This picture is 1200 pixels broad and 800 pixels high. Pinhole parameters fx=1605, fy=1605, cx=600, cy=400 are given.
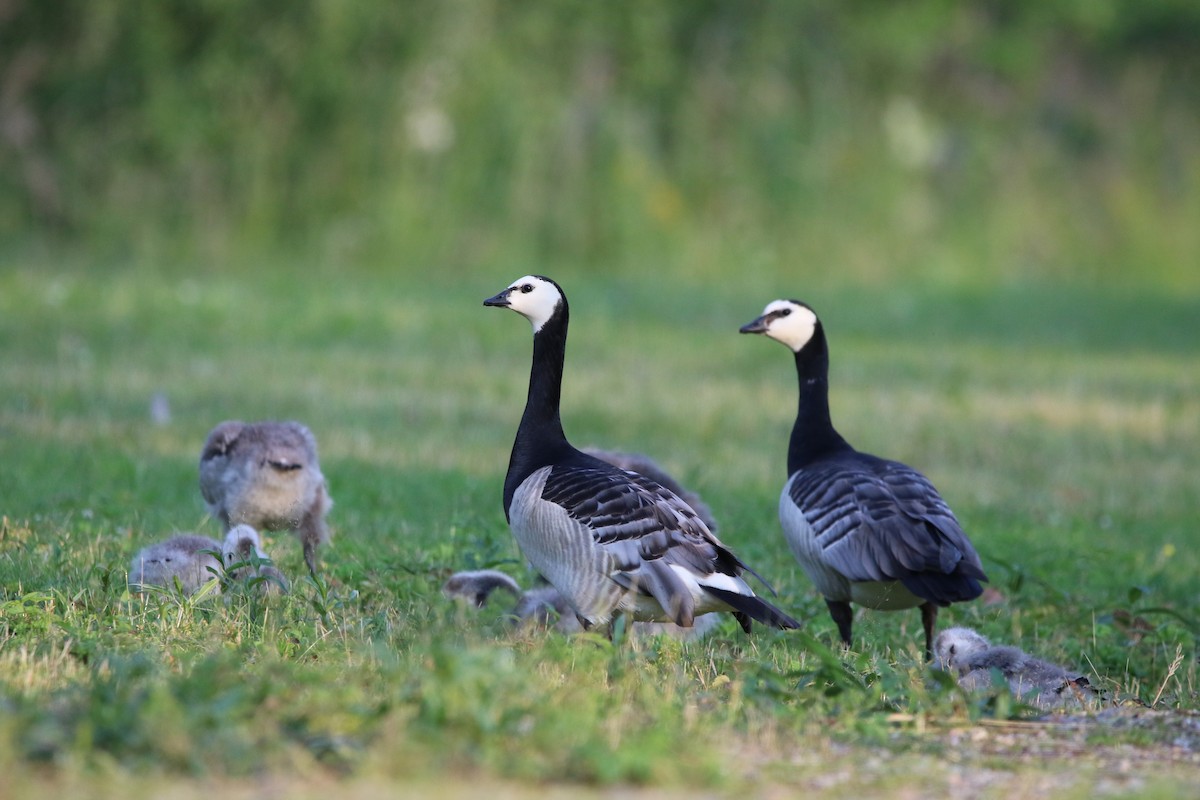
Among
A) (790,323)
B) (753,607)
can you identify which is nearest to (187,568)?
(753,607)

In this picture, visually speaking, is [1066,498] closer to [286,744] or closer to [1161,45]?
[286,744]

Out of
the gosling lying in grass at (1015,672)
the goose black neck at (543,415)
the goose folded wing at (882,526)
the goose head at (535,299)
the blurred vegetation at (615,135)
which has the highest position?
the blurred vegetation at (615,135)

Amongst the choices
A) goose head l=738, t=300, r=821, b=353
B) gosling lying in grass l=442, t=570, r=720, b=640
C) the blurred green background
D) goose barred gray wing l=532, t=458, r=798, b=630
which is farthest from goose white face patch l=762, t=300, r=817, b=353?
goose barred gray wing l=532, t=458, r=798, b=630

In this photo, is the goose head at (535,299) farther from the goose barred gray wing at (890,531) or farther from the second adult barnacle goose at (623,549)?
the goose barred gray wing at (890,531)

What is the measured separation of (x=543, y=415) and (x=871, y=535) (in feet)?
5.12

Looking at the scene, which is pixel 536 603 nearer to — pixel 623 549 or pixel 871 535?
pixel 623 549

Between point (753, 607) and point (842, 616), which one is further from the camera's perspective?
point (842, 616)

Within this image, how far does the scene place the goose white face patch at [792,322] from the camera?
8.54 meters

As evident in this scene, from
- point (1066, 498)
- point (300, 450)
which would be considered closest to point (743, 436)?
point (1066, 498)

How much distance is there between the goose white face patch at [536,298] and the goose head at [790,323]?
1489 mm

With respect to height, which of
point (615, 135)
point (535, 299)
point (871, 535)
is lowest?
point (871, 535)

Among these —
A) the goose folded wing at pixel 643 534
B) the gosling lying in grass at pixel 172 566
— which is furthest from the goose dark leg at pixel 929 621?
the gosling lying in grass at pixel 172 566

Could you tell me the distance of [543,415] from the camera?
7.29 meters

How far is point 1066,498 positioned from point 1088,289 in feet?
50.4
